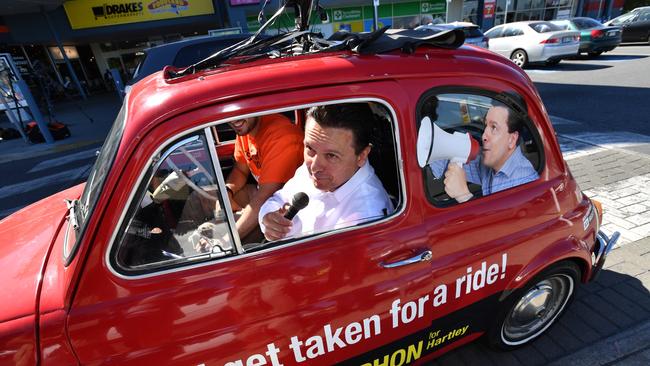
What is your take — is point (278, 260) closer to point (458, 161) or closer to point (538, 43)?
point (458, 161)

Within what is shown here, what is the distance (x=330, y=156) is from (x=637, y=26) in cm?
2044

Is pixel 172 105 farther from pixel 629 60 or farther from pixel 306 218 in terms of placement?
pixel 629 60

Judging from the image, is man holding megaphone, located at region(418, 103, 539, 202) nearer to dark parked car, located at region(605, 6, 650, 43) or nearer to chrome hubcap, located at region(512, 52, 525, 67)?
chrome hubcap, located at region(512, 52, 525, 67)

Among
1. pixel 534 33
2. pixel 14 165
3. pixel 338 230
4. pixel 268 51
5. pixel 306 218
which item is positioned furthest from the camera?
pixel 534 33

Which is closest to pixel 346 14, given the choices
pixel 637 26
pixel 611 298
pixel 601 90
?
pixel 637 26

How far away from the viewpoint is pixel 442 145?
61.1 inches

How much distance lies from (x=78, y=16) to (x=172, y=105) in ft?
67.9

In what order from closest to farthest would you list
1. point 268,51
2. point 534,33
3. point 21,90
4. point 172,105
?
1. point 172,105
2. point 268,51
3. point 21,90
4. point 534,33

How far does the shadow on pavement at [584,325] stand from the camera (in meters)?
2.22

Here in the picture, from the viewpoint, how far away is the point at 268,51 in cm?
183

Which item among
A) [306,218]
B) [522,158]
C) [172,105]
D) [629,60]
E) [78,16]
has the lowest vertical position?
[629,60]

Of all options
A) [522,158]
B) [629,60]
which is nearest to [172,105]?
[522,158]

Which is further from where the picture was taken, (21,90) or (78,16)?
(78,16)

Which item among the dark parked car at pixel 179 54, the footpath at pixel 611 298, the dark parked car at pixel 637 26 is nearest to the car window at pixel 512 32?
the dark parked car at pixel 637 26
